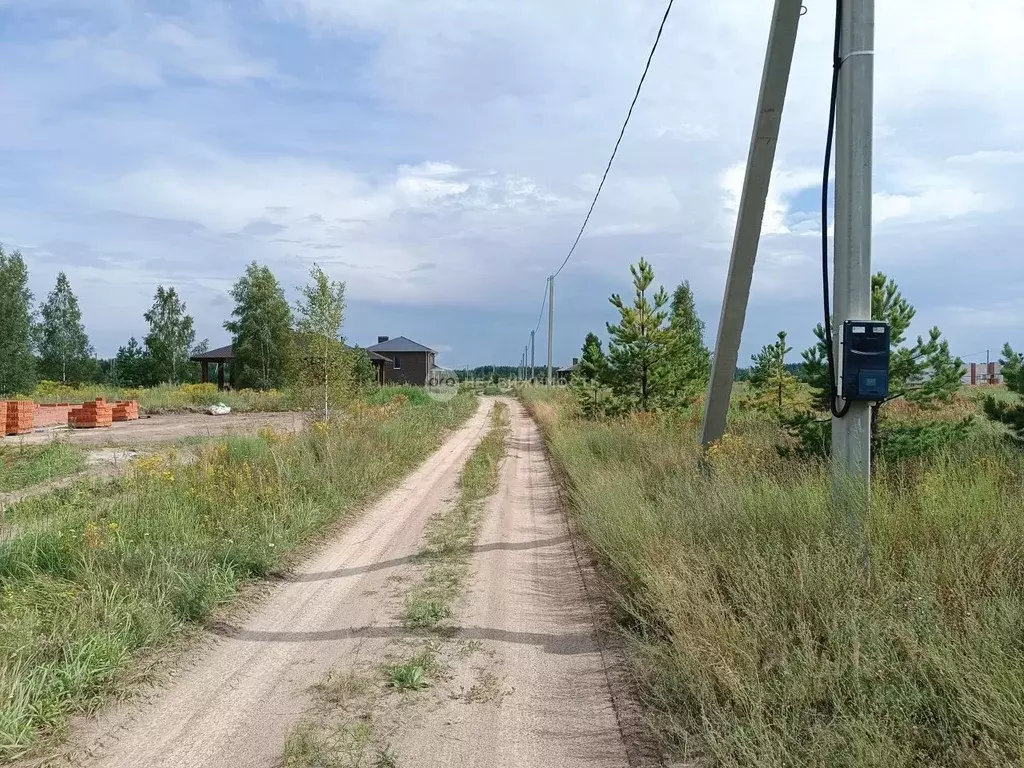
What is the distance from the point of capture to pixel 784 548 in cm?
480

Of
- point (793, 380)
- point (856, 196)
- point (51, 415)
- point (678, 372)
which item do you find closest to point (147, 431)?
point (51, 415)

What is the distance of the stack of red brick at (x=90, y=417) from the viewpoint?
2736 centimetres

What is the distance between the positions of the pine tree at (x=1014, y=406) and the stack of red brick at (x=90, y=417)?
28.4 meters

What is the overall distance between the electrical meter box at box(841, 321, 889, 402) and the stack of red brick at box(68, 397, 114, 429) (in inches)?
1136

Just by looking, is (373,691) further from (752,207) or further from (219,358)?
(219,358)

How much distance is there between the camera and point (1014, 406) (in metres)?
9.23

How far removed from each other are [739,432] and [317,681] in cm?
990

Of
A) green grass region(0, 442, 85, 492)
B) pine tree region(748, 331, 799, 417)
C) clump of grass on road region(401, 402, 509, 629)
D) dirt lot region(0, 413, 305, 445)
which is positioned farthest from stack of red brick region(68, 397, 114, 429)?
pine tree region(748, 331, 799, 417)

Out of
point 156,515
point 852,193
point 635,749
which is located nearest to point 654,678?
point 635,749

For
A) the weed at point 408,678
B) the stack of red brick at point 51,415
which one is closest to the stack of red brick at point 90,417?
the stack of red brick at point 51,415

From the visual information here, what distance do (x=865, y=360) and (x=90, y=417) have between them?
29.4 m

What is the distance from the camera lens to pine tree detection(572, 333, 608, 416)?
1994 centimetres

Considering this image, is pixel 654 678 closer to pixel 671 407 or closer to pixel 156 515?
pixel 156 515

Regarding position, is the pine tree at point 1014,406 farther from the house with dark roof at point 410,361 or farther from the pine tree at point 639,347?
the house with dark roof at point 410,361
